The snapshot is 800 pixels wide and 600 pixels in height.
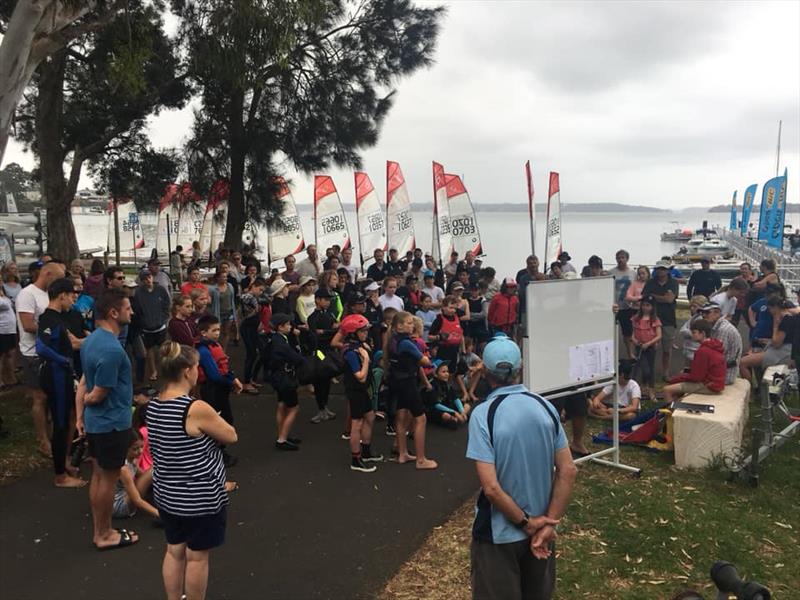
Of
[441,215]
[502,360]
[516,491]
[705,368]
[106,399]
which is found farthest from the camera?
[441,215]

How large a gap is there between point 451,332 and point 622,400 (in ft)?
7.81

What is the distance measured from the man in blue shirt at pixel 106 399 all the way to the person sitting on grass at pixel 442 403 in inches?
145

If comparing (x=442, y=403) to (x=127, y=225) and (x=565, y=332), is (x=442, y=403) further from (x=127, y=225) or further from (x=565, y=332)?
(x=127, y=225)

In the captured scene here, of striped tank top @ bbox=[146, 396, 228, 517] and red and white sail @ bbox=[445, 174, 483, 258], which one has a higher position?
red and white sail @ bbox=[445, 174, 483, 258]

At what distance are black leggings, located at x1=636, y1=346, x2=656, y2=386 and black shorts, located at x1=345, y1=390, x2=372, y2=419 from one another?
4926mm

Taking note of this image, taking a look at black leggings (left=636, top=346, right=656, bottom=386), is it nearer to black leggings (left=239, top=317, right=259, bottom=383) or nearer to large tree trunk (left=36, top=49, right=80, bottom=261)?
black leggings (left=239, top=317, right=259, bottom=383)

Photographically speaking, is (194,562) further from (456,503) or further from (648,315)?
(648,315)

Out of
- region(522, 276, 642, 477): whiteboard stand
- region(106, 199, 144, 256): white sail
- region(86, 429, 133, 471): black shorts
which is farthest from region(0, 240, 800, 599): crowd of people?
region(106, 199, 144, 256): white sail

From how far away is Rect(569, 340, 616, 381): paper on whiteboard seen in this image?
5.70 metres

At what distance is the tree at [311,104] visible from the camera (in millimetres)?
14078

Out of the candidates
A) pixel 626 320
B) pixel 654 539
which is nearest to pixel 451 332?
pixel 626 320

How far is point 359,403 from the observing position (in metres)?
5.80

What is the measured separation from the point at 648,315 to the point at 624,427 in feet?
7.51

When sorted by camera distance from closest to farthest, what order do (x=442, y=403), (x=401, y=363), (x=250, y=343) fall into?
(x=401, y=363), (x=442, y=403), (x=250, y=343)
